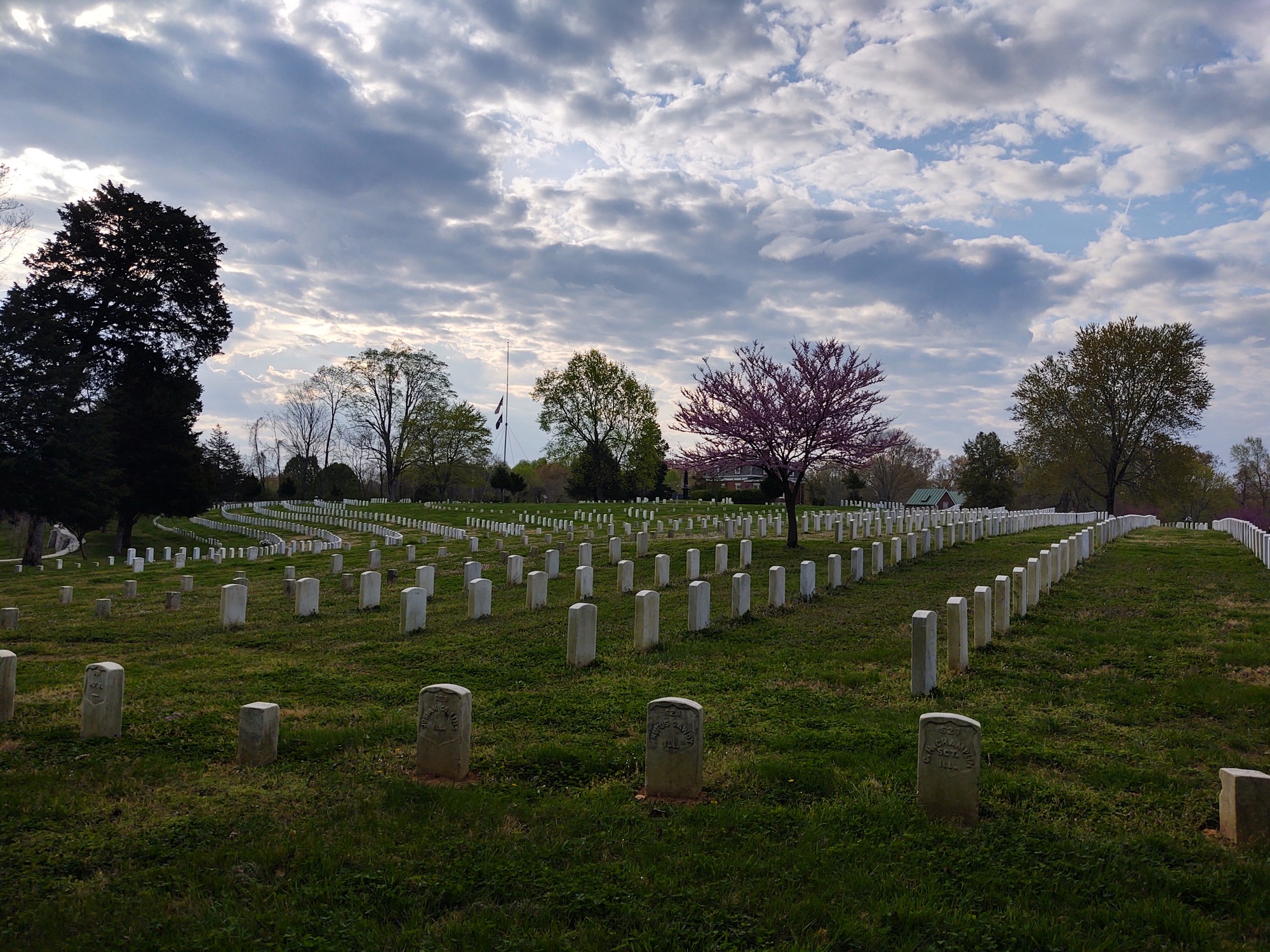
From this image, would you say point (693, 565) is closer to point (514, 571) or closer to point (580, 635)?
point (514, 571)

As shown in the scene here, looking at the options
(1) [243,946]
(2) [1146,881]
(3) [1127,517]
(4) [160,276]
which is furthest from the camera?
(4) [160,276]

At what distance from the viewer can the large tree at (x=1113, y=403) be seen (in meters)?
42.4

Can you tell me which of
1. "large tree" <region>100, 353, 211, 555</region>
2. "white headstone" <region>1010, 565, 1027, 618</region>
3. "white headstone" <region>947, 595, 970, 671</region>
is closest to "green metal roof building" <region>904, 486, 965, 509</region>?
"large tree" <region>100, 353, 211, 555</region>

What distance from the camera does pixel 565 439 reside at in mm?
69188

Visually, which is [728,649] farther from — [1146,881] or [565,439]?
[565,439]

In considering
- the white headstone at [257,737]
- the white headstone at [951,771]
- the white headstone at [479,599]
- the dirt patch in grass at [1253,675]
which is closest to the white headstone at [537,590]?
the white headstone at [479,599]

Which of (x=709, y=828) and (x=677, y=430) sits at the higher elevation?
(x=677, y=430)

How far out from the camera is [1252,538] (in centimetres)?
2169

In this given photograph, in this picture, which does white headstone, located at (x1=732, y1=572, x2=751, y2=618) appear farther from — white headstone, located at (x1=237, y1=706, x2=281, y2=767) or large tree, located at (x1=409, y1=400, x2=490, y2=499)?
large tree, located at (x1=409, y1=400, x2=490, y2=499)

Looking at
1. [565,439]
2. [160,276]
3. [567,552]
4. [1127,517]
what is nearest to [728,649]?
[567,552]

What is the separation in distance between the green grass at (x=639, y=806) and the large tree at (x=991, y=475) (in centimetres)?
6021

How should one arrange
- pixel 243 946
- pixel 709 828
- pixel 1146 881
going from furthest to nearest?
pixel 709 828 → pixel 1146 881 → pixel 243 946

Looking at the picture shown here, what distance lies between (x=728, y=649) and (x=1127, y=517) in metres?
29.9

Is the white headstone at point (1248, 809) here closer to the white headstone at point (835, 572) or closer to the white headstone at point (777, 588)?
the white headstone at point (777, 588)
